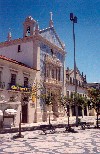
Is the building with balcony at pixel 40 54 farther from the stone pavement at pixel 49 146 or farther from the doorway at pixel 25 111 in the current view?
the stone pavement at pixel 49 146

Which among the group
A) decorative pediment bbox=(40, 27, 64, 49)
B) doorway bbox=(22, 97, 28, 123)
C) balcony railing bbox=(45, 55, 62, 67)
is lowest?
doorway bbox=(22, 97, 28, 123)

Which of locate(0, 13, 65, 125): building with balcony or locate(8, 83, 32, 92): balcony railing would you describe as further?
locate(0, 13, 65, 125): building with balcony

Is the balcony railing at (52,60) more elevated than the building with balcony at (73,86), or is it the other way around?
the balcony railing at (52,60)

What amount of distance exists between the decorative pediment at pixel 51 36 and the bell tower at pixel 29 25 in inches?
64.5

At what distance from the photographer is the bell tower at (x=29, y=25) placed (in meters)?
34.1

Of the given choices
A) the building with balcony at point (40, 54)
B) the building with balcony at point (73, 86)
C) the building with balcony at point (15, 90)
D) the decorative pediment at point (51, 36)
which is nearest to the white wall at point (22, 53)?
the building with balcony at point (40, 54)

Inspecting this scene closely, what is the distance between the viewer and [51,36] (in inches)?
1473

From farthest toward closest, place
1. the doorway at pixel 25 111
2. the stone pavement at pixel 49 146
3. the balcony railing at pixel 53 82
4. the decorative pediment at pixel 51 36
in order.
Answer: the decorative pediment at pixel 51 36
the balcony railing at pixel 53 82
the doorway at pixel 25 111
the stone pavement at pixel 49 146

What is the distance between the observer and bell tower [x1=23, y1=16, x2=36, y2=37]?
3412 cm

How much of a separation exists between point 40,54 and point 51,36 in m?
5.45

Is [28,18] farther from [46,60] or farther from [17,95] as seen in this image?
[17,95]

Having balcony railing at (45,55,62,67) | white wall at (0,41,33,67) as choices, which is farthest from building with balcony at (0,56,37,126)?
balcony railing at (45,55,62,67)

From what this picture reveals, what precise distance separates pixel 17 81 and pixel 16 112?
182 inches

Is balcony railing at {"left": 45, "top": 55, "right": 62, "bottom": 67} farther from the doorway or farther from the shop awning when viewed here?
the shop awning
